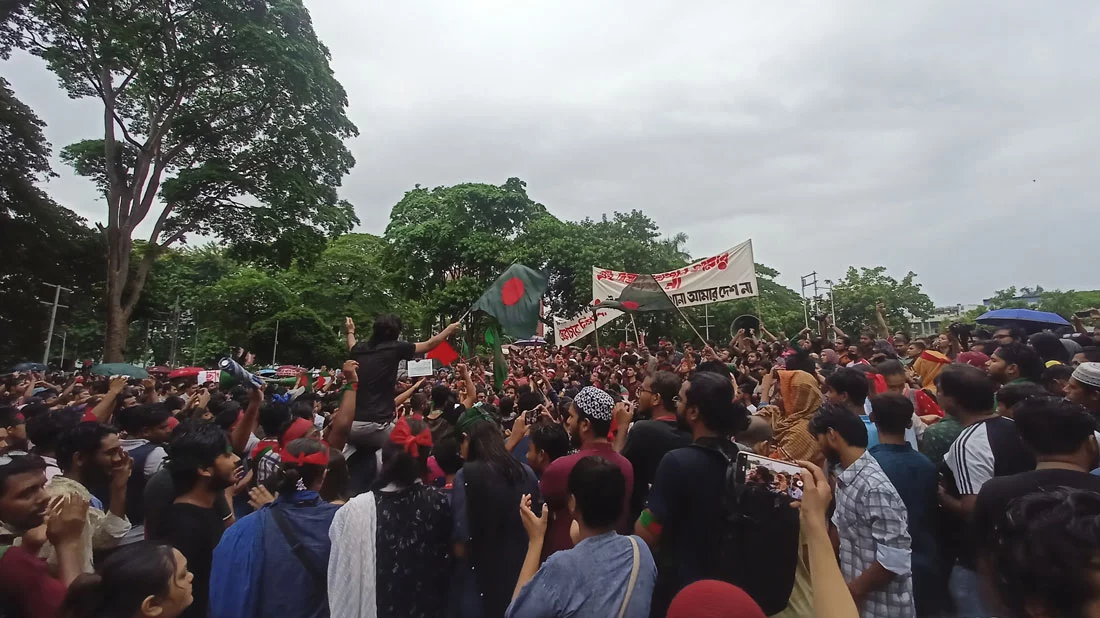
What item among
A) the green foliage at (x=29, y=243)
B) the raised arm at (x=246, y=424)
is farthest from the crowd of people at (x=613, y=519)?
the green foliage at (x=29, y=243)

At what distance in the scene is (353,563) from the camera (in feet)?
8.30

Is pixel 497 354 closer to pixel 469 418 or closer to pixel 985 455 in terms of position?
pixel 469 418

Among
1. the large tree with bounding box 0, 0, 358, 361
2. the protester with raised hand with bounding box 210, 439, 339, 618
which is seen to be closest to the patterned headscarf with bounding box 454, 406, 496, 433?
the protester with raised hand with bounding box 210, 439, 339, 618

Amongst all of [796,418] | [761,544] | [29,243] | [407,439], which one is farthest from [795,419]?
[29,243]

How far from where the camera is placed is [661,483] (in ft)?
8.05

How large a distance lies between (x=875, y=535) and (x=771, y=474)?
2.38ft

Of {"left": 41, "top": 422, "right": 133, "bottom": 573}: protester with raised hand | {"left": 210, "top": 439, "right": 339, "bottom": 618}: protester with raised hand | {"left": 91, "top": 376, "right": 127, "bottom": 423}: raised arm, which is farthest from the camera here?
{"left": 91, "top": 376, "right": 127, "bottom": 423}: raised arm

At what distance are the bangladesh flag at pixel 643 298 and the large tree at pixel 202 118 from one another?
36.7ft

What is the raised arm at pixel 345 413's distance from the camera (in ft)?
12.9

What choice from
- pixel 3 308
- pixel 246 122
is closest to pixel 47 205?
pixel 3 308

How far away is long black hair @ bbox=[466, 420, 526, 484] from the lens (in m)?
3.03

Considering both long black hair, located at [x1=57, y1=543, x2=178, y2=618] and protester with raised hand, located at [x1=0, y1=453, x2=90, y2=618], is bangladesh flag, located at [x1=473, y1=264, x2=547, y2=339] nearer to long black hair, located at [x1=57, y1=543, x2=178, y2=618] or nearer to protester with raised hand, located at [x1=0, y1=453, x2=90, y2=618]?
protester with raised hand, located at [x1=0, y1=453, x2=90, y2=618]

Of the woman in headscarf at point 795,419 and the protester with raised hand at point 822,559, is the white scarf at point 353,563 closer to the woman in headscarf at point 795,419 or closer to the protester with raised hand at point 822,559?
the protester with raised hand at point 822,559

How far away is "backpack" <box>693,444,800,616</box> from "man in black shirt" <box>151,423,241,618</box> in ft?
7.56
